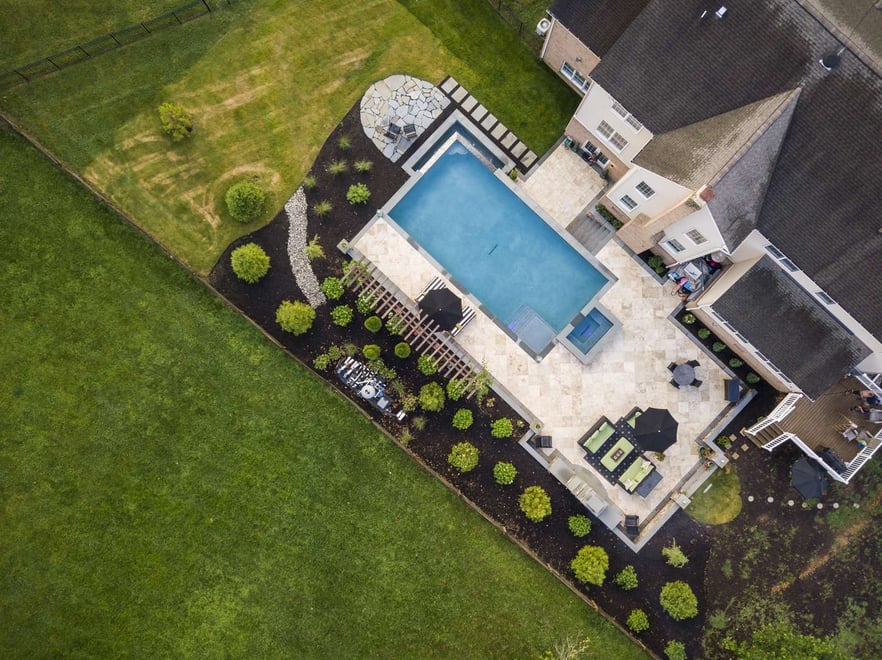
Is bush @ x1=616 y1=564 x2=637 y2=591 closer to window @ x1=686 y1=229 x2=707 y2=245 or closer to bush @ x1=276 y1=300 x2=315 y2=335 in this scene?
window @ x1=686 y1=229 x2=707 y2=245

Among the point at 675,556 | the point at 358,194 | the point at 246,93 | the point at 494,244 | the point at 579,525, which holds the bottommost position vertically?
the point at 579,525

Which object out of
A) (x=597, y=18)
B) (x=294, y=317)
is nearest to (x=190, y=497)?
(x=294, y=317)

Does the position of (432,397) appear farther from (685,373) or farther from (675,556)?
(675,556)

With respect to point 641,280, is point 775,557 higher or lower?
lower

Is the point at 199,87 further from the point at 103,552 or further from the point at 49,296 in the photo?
the point at 103,552

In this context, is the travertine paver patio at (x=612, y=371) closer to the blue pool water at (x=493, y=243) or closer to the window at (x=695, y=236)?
the blue pool water at (x=493, y=243)

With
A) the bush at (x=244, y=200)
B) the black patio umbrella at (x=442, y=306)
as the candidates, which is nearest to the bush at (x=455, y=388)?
the black patio umbrella at (x=442, y=306)

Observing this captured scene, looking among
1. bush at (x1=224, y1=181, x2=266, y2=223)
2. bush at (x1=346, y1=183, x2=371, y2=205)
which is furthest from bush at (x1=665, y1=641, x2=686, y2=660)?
bush at (x1=224, y1=181, x2=266, y2=223)

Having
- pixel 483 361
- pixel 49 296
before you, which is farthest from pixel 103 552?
pixel 483 361
